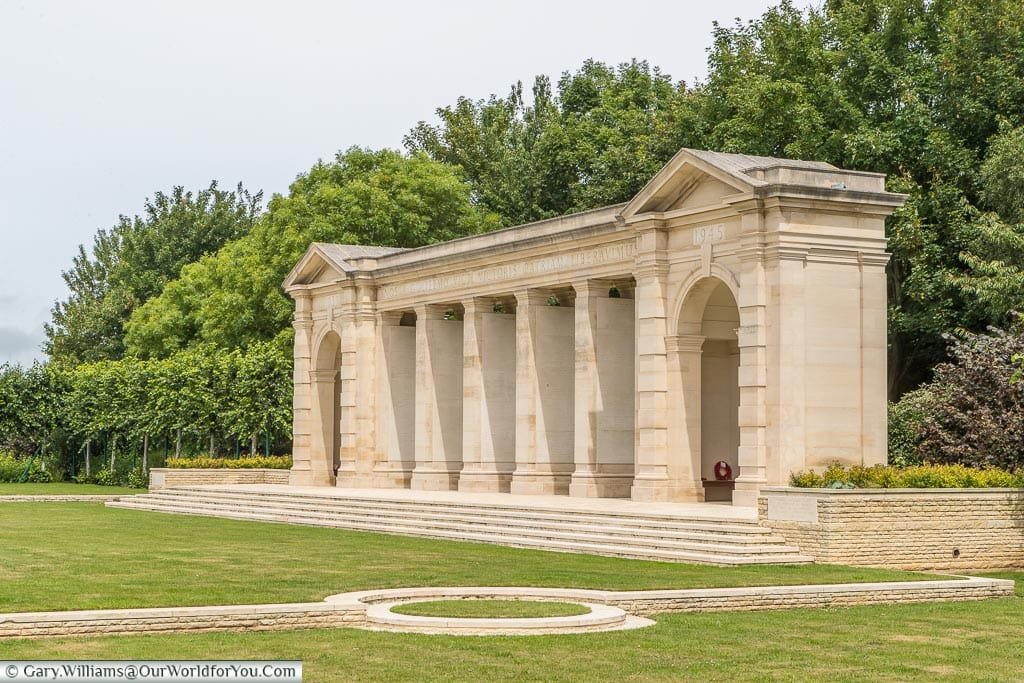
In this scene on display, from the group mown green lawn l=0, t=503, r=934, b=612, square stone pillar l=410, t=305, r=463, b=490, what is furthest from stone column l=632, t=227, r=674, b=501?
square stone pillar l=410, t=305, r=463, b=490

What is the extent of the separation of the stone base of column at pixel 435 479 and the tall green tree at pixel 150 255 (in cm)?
4629

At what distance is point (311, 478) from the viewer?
5662 centimetres

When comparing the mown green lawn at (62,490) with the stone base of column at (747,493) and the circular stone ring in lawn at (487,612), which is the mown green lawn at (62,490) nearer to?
the stone base of column at (747,493)

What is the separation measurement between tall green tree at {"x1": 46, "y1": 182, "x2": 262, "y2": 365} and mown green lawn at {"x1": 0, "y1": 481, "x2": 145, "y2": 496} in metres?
27.1

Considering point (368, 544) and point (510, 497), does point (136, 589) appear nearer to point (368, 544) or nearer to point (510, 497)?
point (368, 544)

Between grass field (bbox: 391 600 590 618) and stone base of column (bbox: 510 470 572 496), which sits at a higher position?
stone base of column (bbox: 510 470 572 496)

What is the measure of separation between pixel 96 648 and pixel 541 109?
68433mm

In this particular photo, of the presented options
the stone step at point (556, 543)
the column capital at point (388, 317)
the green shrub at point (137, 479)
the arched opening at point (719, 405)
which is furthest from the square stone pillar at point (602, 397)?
the green shrub at point (137, 479)

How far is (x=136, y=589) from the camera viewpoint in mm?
22375

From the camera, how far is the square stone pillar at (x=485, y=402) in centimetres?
4781

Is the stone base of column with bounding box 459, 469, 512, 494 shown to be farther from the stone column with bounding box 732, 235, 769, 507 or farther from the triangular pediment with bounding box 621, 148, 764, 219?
the stone column with bounding box 732, 235, 769, 507

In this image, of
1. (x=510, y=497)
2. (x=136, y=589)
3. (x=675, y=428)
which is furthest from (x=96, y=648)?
(x=510, y=497)

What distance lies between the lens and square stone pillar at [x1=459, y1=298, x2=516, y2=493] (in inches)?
1882

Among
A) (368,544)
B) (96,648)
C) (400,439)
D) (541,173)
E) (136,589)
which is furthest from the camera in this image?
(541,173)
